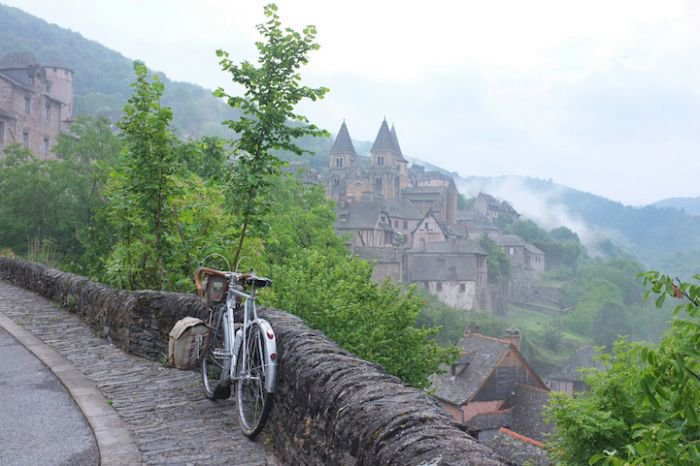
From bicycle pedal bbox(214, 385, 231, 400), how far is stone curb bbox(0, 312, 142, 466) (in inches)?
36.4

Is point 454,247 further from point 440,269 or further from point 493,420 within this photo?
point 493,420

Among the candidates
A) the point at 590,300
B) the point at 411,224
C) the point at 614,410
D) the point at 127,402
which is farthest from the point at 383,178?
the point at 127,402

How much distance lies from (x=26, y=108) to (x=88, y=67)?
412 feet

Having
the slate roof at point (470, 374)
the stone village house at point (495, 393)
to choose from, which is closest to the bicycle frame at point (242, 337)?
the stone village house at point (495, 393)

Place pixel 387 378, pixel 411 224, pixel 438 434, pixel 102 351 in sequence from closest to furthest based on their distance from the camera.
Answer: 1. pixel 438 434
2. pixel 387 378
3. pixel 102 351
4. pixel 411 224

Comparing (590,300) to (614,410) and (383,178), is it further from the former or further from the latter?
(614,410)

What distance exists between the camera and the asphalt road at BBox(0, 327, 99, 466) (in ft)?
16.8

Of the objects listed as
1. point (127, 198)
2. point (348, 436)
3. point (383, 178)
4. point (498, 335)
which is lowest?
point (498, 335)

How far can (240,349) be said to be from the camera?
5801mm

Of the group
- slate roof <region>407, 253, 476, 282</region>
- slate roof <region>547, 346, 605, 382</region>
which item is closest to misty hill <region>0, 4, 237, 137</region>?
slate roof <region>407, 253, 476, 282</region>

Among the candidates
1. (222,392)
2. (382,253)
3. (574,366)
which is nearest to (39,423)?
(222,392)

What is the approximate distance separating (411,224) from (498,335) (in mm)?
36882

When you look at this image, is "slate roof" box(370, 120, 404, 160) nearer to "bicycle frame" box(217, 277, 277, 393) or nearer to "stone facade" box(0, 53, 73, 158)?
"stone facade" box(0, 53, 73, 158)

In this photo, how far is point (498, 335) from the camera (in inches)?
2977
